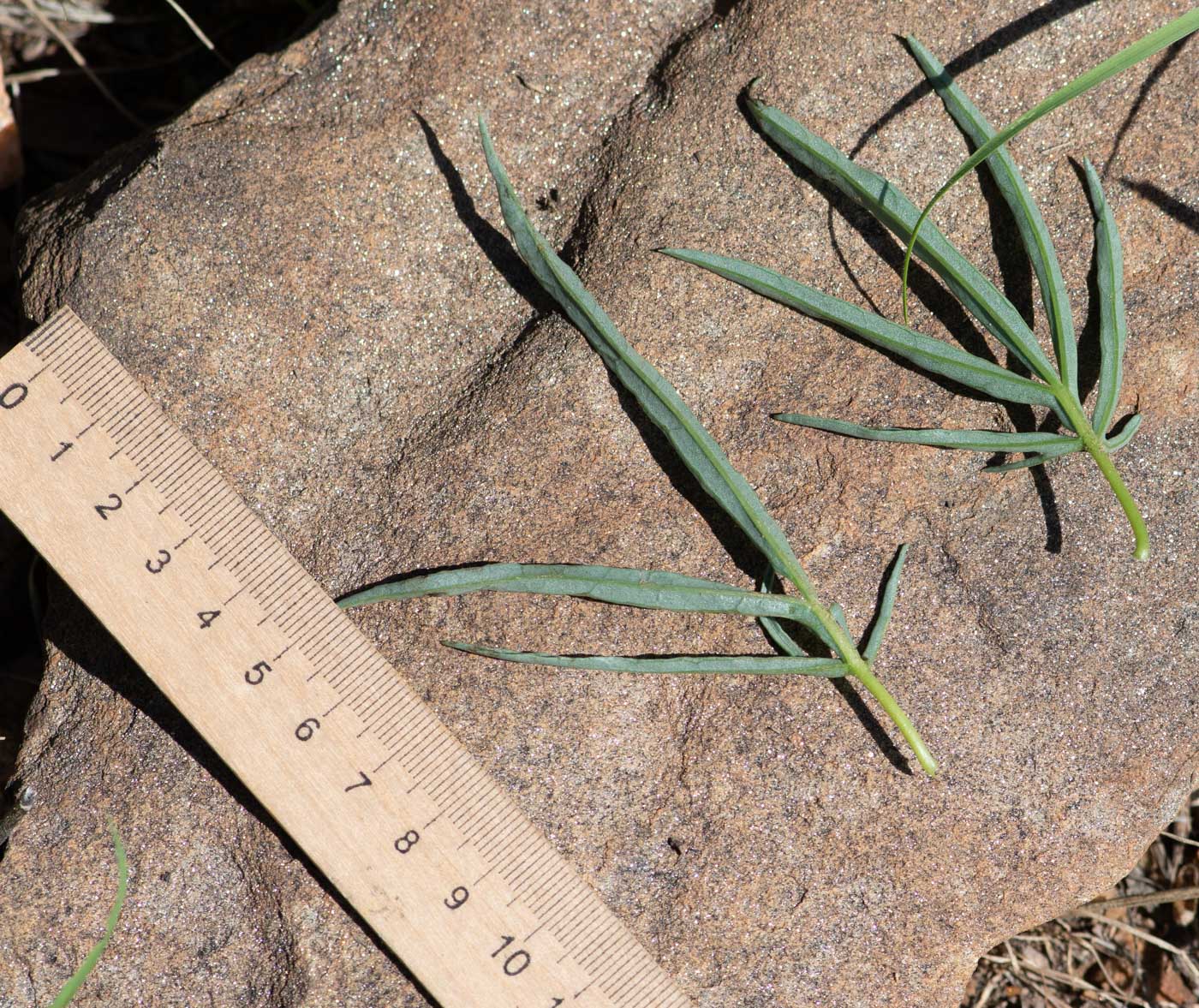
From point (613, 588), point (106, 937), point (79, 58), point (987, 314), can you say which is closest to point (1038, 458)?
point (987, 314)

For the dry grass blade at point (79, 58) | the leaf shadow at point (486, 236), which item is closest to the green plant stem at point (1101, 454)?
the leaf shadow at point (486, 236)

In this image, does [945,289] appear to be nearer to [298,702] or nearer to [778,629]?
[778,629]

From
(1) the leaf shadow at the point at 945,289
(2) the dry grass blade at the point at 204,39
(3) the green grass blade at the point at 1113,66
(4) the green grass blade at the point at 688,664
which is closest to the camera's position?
(3) the green grass blade at the point at 1113,66

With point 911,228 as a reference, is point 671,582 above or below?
below

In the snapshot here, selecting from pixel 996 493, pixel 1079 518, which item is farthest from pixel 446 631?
pixel 1079 518

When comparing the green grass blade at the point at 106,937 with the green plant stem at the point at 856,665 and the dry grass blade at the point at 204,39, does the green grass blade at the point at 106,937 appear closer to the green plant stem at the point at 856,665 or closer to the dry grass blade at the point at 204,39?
the green plant stem at the point at 856,665

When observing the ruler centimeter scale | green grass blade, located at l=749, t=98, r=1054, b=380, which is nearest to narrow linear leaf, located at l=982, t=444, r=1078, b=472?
green grass blade, located at l=749, t=98, r=1054, b=380

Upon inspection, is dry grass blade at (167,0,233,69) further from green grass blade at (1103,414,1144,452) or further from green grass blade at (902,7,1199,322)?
green grass blade at (1103,414,1144,452)
